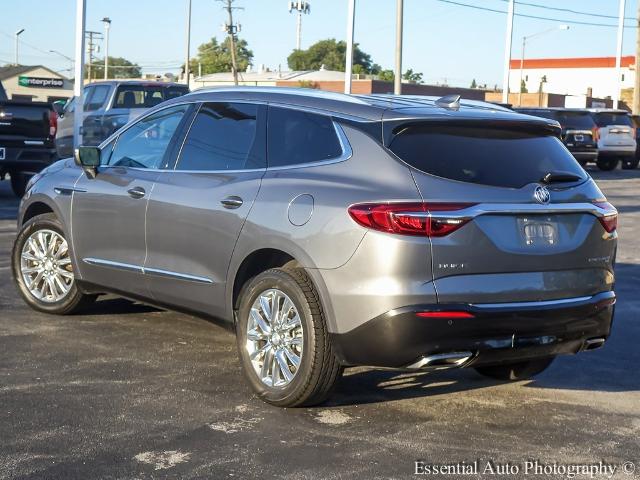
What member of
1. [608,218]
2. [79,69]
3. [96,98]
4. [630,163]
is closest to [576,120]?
[630,163]

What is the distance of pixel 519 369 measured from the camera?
262 inches

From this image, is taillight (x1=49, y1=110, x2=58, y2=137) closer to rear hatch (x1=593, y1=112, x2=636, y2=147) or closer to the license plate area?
the license plate area

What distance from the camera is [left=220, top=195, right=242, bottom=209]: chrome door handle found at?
6195 mm

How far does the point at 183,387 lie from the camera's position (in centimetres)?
619

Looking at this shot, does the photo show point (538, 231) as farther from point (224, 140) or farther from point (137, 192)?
point (137, 192)

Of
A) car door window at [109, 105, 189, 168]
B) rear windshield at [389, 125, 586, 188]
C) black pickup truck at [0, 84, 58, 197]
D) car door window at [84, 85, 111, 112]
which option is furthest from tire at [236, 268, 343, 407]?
car door window at [84, 85, 111, 112]

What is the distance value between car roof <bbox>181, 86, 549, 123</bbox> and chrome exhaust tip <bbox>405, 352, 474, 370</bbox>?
1.28m

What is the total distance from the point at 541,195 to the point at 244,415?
1.95 metres

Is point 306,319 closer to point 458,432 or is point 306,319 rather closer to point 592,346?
point 458,432

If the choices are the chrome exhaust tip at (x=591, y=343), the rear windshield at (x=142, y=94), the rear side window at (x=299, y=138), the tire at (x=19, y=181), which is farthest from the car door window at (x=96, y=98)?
the chrome exhaust tip at (x=591, y=343)

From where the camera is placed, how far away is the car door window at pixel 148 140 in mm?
7109

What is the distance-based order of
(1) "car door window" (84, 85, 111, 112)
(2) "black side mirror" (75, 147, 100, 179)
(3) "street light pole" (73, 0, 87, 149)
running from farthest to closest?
(1) "car door window" (84, 85, 111, 112)
(3) "street light pole" (73, 0, 87, 149)
(2) "black side mirror" (75, 147, 100, 179)

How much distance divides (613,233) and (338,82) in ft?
263

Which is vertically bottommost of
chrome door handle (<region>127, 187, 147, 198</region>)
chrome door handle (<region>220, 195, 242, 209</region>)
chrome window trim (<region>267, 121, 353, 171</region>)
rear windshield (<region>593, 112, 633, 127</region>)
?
chrome door handle (<region>127, 187, 147, 198</region>)
